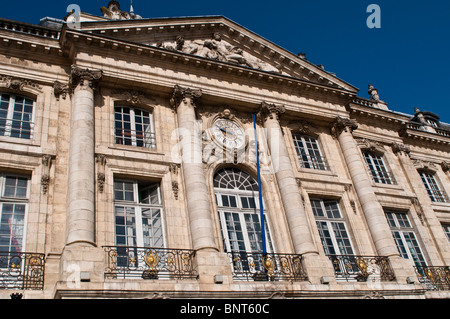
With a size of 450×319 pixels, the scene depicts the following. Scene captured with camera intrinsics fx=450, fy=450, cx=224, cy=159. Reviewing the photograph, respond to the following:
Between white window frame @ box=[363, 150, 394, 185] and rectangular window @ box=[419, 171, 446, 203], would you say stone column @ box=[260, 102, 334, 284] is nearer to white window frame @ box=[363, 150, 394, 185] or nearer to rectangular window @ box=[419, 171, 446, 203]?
white window frame @ box=[363, 150, 394, 185]

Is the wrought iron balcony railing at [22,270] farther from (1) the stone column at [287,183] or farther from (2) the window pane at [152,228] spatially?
(1) the stone column at [287,183]

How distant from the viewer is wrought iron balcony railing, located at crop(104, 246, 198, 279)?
30.8ft

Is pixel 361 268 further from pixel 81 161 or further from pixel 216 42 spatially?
pixel 216 42

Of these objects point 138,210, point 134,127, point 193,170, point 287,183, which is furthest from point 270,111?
point 138,210

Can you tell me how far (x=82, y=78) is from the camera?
11.7 m

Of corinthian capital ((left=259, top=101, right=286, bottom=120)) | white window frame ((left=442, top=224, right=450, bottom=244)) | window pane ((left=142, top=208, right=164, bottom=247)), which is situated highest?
corinthian capital ((left=259, top=101, right=286, bottom=120))

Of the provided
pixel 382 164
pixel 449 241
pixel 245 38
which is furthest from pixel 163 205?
pixel 449 241

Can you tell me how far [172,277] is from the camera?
9.69 meters

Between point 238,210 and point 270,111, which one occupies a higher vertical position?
point 270,111

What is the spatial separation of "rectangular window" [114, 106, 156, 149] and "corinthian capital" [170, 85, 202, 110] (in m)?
0.77

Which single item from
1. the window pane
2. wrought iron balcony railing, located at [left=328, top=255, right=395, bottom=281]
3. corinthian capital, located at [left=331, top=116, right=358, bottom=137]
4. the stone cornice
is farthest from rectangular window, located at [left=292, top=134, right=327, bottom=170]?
the stone cornice

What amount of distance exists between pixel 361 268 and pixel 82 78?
884 centimetres

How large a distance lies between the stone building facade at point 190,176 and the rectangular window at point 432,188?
4.36ft
